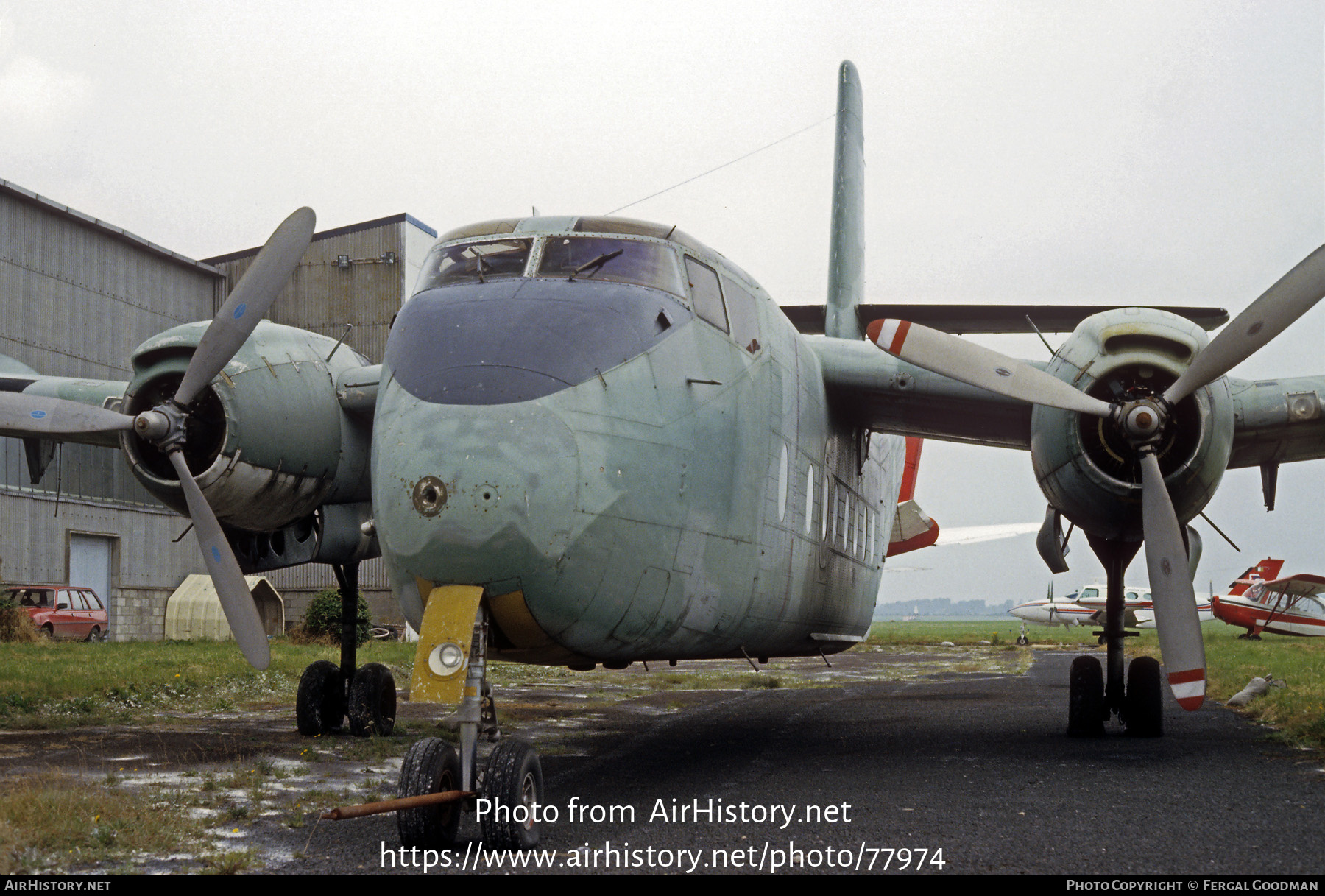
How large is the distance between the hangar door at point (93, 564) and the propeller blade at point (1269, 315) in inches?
1325

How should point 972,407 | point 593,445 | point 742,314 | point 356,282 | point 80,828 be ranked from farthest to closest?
1. point 356,282
2. point 972,407
3. point 742,314
4. point 593,445
5. point 80,828

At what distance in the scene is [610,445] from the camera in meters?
6.78

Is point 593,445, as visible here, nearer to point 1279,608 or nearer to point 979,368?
point 979,368

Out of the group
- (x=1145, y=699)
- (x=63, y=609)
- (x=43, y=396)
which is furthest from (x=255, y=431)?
(x=63, y=609)

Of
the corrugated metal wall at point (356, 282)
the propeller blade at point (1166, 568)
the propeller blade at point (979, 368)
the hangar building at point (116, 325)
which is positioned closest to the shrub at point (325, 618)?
the hangar building at point (116, 325)

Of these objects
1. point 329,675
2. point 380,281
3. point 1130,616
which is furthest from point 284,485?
point 1130,616

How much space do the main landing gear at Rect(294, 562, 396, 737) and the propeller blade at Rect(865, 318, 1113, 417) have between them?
6439mm

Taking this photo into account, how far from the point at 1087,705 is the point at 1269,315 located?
492 centimetres

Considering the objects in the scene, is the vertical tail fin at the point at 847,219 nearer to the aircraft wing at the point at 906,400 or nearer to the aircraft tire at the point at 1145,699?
the aircraft wing at the point at 906,400

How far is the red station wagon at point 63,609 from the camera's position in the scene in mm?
29656

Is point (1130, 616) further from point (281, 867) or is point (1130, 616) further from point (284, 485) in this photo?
point (281, 867)

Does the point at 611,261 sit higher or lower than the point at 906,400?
higher

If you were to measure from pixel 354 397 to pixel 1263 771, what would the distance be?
8783 mm
